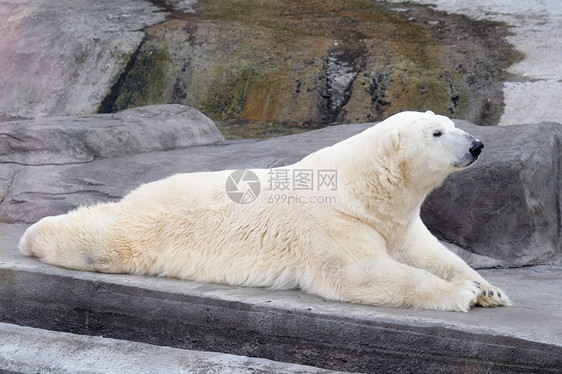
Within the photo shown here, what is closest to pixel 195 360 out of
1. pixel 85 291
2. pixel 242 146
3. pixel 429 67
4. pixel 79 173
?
pixel 85 291

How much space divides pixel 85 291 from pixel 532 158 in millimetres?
3142

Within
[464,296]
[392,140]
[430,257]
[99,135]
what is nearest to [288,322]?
[464,296]

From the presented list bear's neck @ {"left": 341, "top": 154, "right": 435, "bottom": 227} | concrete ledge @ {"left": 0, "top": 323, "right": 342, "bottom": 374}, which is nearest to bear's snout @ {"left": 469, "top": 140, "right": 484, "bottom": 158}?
bear's neck @ {"left": 341, "top": 154, "right": 435, "bottom": 227}

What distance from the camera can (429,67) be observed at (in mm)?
8391

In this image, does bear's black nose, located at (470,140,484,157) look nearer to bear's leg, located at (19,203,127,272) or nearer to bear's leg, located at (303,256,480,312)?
bear's leg, located at (303,256,480,312)

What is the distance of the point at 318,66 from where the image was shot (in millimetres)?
8656

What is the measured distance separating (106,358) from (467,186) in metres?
2.88

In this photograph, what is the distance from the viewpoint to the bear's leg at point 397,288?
11.1 ft

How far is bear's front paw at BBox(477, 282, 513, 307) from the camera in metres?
3.45

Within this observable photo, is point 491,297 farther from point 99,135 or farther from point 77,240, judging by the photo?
point 99,135

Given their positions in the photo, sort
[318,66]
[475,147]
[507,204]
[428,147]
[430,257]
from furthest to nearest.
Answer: [318,66], [507,204], [430,257], [428,147], [475,147]

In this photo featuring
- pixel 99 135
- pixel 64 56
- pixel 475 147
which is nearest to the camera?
pixel 475 147

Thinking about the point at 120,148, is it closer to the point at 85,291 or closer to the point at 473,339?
the point at 85,291

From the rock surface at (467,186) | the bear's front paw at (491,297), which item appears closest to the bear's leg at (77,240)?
the rock surface at (467,186)
